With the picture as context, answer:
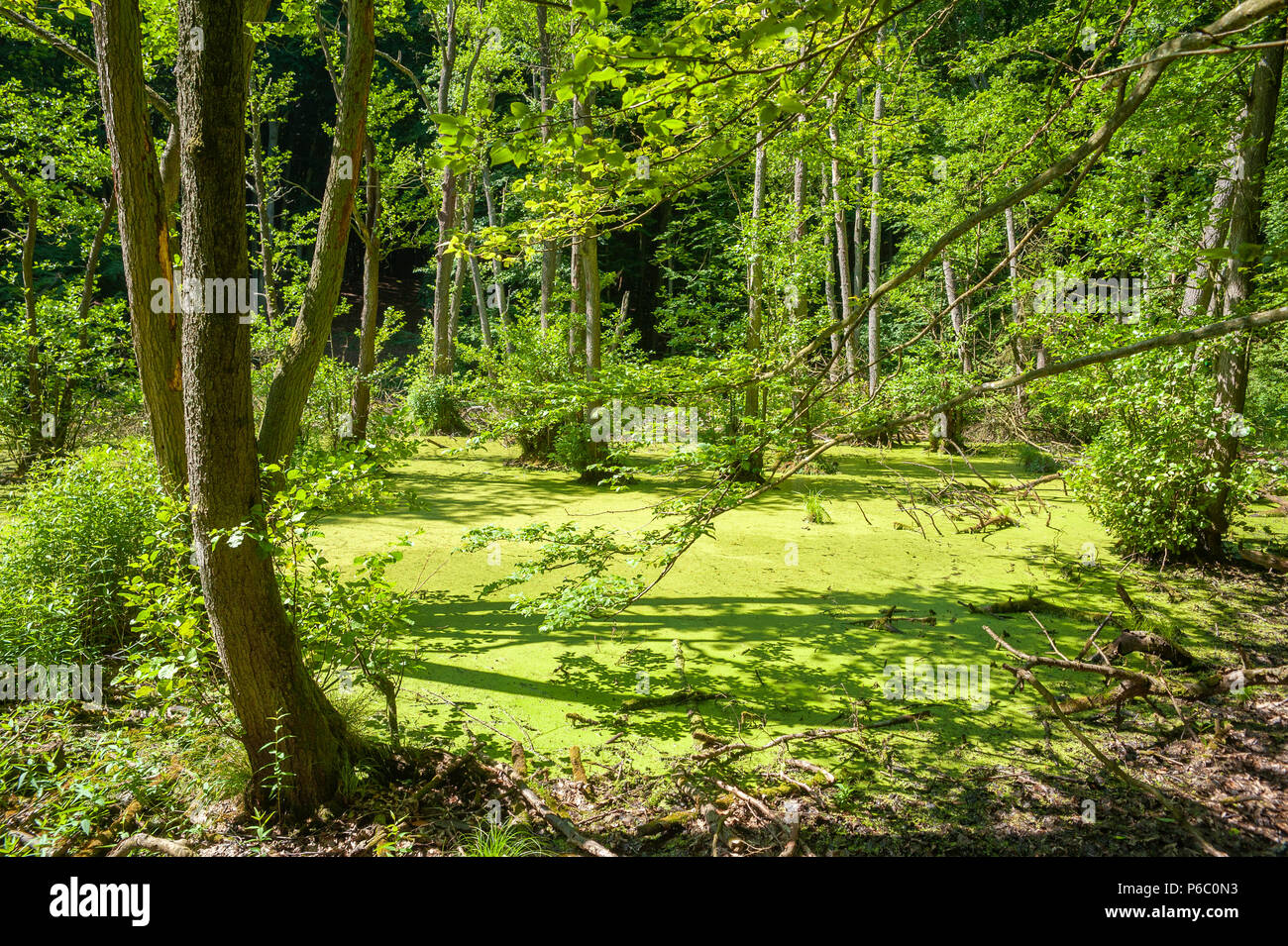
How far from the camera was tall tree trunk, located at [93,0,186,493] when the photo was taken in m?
2.91

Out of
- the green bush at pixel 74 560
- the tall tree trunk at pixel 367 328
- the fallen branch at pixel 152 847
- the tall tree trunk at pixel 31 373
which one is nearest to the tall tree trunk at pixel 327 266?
the green bush at pixel 74 560

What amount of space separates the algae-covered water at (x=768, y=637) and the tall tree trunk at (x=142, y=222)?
157 cm

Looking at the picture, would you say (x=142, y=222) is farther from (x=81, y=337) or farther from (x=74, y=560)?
(x=81, y=337)

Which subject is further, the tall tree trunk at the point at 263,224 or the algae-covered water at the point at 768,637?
the tall tree trunk at the point at 263,224

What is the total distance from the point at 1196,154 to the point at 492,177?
17.9 m

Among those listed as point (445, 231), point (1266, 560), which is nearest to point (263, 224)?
point (445, 231)

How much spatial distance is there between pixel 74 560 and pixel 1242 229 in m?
7.33

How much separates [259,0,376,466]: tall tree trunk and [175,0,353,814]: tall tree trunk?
79 centimetres

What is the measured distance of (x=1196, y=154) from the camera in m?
5.54

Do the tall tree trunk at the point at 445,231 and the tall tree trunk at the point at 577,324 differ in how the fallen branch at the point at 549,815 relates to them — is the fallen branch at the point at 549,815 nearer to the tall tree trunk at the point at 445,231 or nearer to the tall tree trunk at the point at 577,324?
the tall tree trunk at the point at 577,324

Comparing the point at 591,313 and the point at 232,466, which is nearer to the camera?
the point at 232,466

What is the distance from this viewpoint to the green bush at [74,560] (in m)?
3.13

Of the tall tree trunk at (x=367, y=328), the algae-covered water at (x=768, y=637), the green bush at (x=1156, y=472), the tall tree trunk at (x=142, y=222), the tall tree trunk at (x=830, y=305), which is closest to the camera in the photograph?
the tall tree trunk at (x=830, y=305)

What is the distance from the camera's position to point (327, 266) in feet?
10.3
